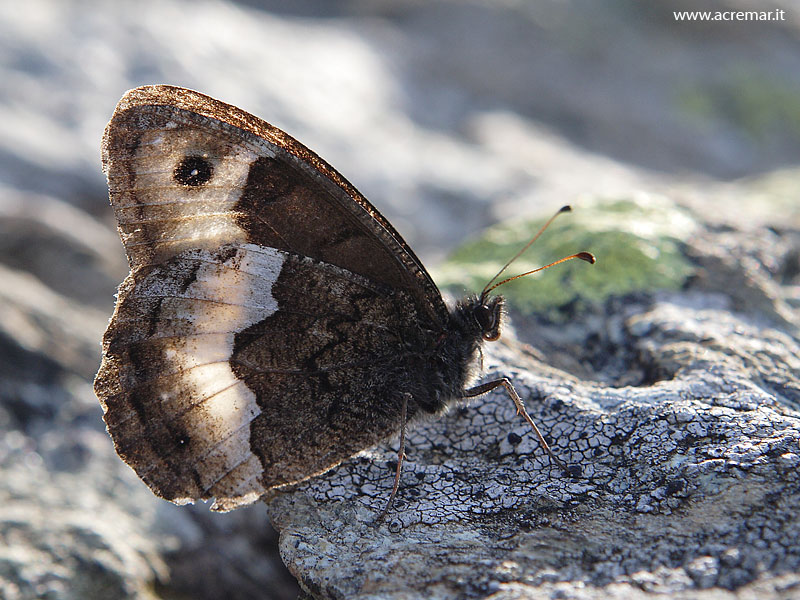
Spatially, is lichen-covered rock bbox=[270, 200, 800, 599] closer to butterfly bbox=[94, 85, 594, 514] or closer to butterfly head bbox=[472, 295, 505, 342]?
butterfly bbox=[94, 85, 594, 514]

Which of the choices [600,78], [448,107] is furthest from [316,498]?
[600,78]

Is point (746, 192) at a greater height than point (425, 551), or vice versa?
point (746, 192)

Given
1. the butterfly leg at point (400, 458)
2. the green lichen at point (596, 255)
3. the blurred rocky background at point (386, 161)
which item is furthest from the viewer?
the green lichen at point (596, 255)

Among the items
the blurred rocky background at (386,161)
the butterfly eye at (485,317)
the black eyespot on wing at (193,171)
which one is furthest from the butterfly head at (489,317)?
the black eyespot on wing at (193,171)

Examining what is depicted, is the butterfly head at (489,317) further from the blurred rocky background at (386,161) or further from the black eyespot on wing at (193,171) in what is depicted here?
the black eyespot on wing at (193,171)

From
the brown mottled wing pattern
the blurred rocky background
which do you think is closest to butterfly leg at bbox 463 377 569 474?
the brown mottled wing pattern

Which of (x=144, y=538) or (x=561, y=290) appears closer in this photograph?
(x=144, y=538)

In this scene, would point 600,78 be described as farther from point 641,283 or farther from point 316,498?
point 316,498
